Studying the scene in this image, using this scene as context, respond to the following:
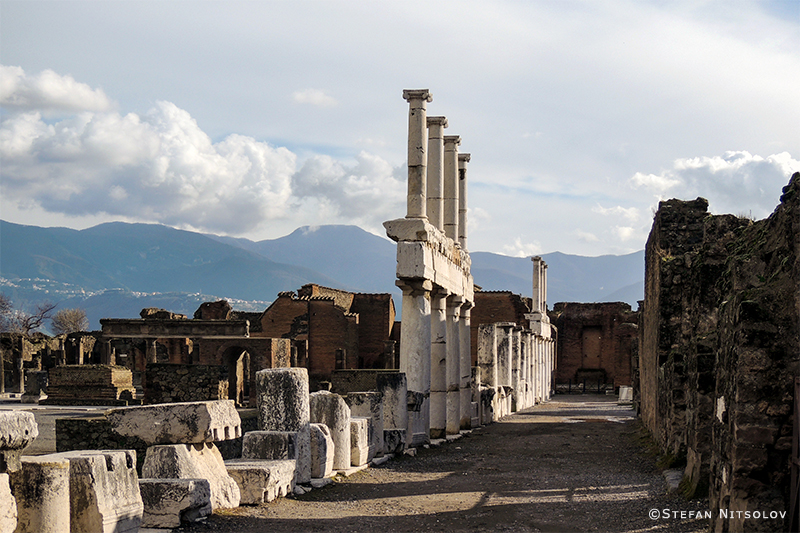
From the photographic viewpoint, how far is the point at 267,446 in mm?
10047

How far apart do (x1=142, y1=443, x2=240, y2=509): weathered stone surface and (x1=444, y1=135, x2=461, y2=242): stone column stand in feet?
40.8

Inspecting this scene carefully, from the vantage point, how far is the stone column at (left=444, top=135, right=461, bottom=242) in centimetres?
2078

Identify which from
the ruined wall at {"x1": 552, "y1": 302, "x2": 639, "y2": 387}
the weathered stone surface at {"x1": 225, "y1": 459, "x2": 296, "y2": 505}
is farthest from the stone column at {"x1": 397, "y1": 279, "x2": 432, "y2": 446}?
the ruined wall at {"x1": 552, "y1": 302, "x2": 639, "y2": 387}

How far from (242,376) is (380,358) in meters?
11.8

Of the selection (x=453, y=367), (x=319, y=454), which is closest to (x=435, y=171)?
(x=453, y=367)

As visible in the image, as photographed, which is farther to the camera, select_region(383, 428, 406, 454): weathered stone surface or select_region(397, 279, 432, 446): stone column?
select_region(397, 279, 432, 446): stone column

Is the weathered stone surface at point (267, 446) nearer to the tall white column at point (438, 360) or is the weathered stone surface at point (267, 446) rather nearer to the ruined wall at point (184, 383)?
the tall white column at point (438, 360)

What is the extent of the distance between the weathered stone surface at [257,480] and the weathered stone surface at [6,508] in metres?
3.23

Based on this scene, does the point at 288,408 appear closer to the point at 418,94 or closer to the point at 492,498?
the point at 492,498

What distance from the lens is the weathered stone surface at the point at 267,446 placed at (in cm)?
1003

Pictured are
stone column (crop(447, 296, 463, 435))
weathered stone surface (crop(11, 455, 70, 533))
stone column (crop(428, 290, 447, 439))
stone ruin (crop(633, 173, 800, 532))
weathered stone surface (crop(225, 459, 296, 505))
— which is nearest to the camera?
stone ruin (crop(633, 173, 800, 532))

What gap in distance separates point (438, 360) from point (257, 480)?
1012 centimetres

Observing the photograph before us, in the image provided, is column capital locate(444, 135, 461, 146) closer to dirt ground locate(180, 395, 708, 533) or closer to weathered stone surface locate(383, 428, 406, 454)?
dirt ground locate(180, 395, 708, 533)

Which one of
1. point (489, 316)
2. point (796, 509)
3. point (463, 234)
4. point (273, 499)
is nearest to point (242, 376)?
point (489, 316)
